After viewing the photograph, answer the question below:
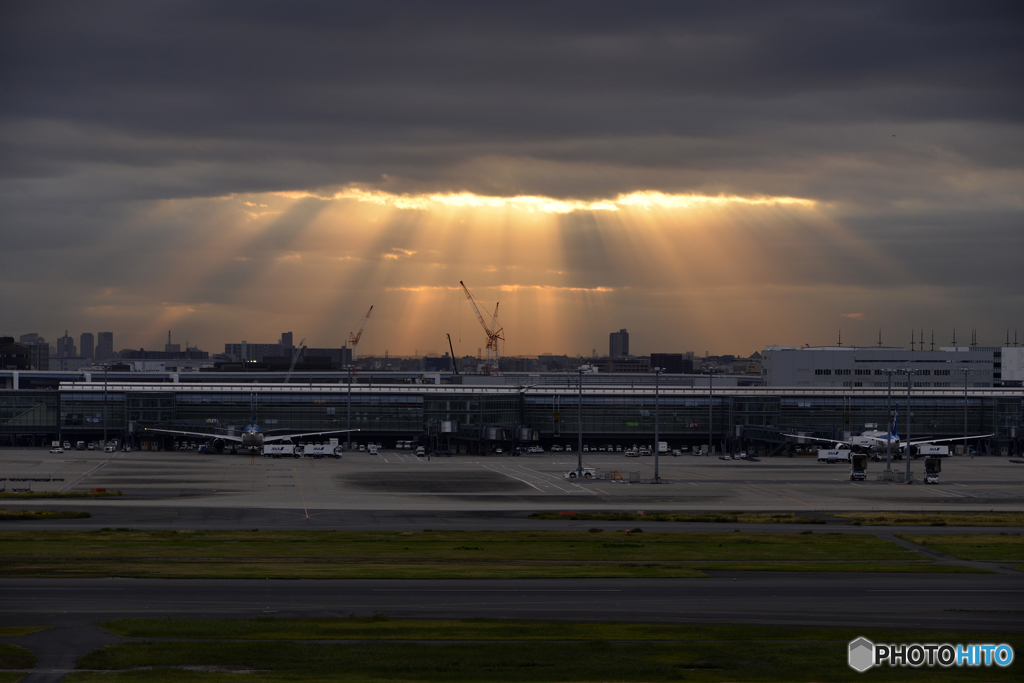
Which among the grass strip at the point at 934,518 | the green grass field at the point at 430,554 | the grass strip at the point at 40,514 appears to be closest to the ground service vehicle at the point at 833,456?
the grass strip at the point at 934,518

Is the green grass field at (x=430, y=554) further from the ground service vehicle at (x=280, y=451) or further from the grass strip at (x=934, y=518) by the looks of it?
the ground service vehicle at (x=280, y=451)

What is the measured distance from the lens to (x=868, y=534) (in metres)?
82.6

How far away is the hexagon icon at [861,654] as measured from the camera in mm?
42469

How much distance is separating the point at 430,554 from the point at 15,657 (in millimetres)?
31286

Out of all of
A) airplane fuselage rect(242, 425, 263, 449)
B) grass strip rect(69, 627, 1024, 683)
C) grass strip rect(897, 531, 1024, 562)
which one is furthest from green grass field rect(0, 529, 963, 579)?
airplane fuselage rect(242, 425, 263, 449)

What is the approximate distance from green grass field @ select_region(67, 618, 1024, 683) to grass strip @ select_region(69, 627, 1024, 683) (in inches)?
1.7

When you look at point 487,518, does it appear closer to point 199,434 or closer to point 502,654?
point 502,654

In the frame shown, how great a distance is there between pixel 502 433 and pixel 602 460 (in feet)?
72.2

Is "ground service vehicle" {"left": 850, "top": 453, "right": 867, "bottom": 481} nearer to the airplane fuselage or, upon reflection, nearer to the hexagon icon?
the airplane fuselage

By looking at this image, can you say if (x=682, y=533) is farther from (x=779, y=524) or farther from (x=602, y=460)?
(x=602, y=460)

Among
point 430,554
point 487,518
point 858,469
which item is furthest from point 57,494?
point 858,469

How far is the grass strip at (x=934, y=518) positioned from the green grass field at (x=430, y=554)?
42.9 feet

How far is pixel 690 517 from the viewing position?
93312mm

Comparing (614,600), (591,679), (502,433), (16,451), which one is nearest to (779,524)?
(614,600)
